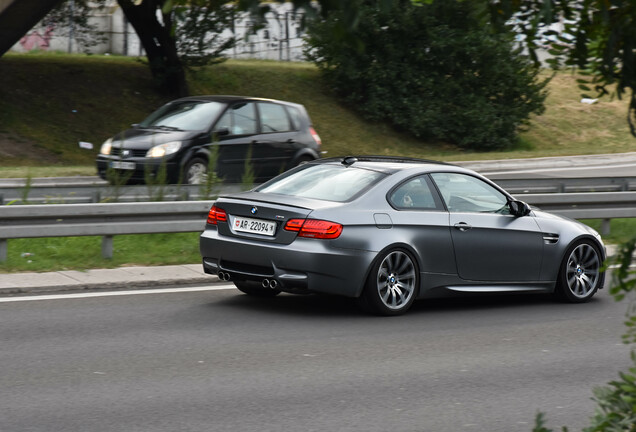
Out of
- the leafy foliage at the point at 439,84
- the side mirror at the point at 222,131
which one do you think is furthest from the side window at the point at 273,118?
the leafy foliage at the point at 439,84

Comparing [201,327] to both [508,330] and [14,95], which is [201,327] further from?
[14,95]

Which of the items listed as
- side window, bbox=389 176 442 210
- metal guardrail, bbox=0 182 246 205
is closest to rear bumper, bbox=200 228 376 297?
side window, bbox=389 176 442 210

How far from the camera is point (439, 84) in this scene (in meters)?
35.7

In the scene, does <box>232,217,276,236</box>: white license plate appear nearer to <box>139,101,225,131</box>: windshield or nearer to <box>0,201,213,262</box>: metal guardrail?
<box>0,201,213,262</box>: metal guardrail

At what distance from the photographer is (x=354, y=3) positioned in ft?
8.29

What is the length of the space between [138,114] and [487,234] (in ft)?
72.7

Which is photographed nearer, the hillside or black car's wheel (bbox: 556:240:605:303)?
black car's wheel (bbox: 556:240:605:303)

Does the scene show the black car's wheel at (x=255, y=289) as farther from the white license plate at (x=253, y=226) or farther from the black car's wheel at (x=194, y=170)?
the black car's wheel at (x=194, y=170)

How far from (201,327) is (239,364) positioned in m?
1.35

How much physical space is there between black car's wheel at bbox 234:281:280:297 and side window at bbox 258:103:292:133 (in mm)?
8246

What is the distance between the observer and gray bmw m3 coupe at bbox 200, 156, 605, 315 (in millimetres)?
8773

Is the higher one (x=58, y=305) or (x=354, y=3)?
(x=354, y=3)

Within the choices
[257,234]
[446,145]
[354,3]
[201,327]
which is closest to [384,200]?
[257,234]

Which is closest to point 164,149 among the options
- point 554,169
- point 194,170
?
point 194,170
